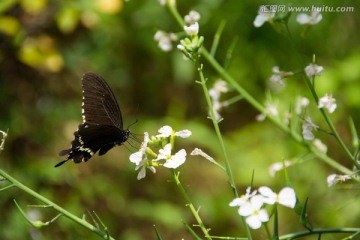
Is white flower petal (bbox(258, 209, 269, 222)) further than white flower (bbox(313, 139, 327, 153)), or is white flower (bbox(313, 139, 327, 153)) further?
white flower (bbox(313, 139, 327, 153))

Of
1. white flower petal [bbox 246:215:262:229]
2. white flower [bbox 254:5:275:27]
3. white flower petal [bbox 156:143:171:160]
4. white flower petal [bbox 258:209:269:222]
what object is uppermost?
white flower [bbox 254:5:275:27]

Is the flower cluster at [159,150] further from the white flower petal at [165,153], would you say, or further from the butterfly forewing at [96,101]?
the butterfly forewing at [96,101]

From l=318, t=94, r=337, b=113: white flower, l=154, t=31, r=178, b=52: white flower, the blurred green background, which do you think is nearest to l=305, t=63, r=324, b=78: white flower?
l=318, t=94, r=337, b=113: white flower

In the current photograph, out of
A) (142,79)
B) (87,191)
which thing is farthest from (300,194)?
(142,79)

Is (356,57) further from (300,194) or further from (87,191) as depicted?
(87,191)

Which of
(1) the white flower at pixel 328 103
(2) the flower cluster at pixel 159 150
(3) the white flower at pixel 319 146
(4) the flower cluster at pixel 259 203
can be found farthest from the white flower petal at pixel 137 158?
(3) the white flower at pixel 319 146

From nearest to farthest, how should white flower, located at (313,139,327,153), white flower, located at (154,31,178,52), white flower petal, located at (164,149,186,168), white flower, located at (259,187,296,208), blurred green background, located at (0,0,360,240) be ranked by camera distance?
white flower, located at (259,187,296,208), white flower petal, located at (164,149,186,168), white flower, located at (313,139,327,153), white flower, located at (154,31,178,52), blurred green background, located at (0,0,360,240)

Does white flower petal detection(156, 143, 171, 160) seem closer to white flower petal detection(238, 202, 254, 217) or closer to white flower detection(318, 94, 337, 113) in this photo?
white flower petal detection(238, 202, 254, 217)
